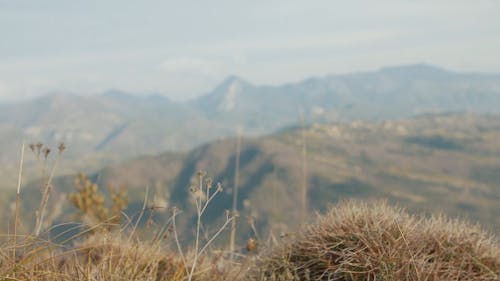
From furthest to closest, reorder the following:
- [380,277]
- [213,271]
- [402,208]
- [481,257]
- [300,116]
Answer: [300,116], [402,208], [213,271], [481,257], [380,277]

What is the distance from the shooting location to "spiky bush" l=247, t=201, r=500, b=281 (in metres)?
3.51

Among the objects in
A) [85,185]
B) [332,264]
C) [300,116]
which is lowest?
[85,185]

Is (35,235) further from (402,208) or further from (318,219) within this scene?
(402,208)

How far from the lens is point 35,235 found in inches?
138

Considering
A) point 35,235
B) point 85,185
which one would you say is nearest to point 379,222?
point 35,235

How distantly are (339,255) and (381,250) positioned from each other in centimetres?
33

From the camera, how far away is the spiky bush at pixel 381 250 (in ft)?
11.5

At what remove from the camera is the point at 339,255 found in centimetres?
383

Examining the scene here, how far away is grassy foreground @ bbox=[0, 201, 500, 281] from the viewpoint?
11.2 ft

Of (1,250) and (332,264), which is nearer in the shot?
(1,250)

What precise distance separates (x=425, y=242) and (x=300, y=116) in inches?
97.6

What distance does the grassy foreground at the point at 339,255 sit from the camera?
3.42m

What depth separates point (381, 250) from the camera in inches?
147

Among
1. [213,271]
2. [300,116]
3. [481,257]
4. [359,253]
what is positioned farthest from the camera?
[300,116]
